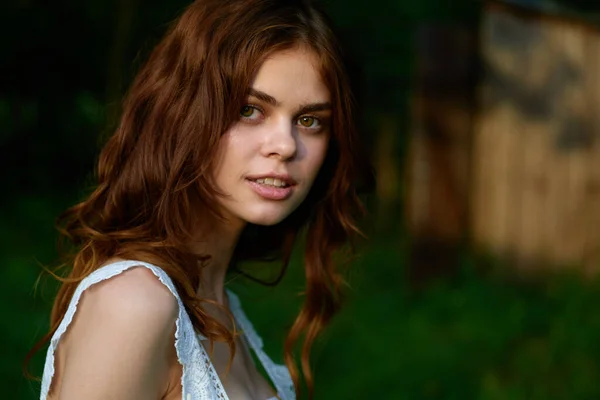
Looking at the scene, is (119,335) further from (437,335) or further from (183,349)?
(437,335)

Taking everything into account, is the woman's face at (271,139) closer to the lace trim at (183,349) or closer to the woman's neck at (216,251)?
the woman's neck at (216,251)

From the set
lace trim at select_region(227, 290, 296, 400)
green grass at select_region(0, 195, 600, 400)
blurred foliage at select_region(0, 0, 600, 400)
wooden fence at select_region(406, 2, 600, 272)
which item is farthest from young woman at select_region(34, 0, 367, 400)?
wooden fence at select_region(406, 2, 600, 272)

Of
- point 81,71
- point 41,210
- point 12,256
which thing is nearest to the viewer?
point 12,256

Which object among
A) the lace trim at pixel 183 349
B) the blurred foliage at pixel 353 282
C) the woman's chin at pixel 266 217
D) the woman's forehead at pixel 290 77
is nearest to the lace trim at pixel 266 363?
the blurred foliage at pixel 353 282

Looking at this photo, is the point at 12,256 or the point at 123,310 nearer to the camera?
the point at 123,310

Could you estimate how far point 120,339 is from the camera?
1.75 m

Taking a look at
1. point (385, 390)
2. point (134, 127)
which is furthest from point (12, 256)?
point (134, 127)

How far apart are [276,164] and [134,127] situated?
375mm

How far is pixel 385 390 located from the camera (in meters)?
4.56

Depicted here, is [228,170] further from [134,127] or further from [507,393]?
[507,393]

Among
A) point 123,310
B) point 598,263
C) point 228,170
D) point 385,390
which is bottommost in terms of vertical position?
point 385,390

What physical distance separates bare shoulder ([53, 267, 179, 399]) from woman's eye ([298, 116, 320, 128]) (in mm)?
538

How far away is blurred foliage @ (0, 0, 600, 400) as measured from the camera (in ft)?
15.2

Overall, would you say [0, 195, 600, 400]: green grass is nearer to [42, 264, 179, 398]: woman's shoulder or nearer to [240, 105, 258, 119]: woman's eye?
[240, 105, 258, 119]: woman's eye
